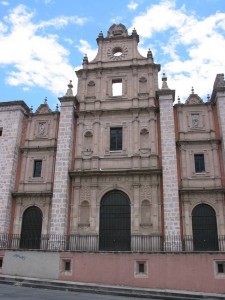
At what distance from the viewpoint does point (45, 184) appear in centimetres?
2042

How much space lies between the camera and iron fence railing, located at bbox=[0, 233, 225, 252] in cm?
1725

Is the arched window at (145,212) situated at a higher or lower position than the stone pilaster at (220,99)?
lower

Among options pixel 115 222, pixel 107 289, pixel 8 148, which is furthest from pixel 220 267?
pixel 8 148

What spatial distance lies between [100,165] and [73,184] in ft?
6.51

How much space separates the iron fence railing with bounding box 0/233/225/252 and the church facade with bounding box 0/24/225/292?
5 cm

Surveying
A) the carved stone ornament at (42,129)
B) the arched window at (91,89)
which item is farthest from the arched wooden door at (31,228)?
the arched window at (91,89)

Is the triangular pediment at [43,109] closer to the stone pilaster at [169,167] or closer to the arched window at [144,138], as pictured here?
the arched window at [144,138]

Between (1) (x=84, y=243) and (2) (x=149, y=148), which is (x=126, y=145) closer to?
(2) (x=149, y=148)

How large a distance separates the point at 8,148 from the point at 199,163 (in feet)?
39.2

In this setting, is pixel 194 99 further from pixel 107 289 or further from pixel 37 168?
pixel 107 289

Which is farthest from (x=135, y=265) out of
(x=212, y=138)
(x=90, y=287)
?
(x=212, y=138)

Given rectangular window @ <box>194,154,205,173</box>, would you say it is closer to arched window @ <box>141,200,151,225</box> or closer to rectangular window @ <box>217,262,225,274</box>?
arched window @ <box>141,200,151,225</box>

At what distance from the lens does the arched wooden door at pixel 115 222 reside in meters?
18.5

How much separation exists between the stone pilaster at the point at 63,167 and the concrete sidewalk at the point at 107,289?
3643 millimetres
